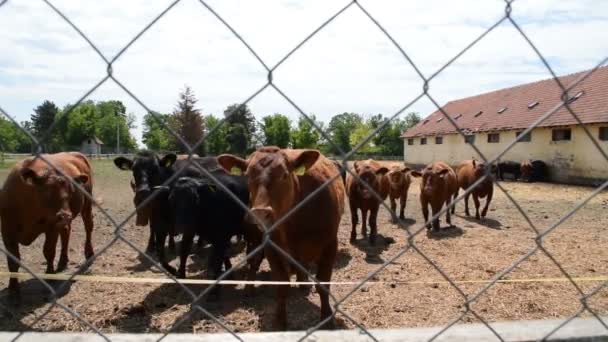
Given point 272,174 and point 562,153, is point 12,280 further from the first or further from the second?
point 562,153

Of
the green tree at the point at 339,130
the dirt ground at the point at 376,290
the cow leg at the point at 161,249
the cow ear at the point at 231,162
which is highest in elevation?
the green tree at the point at 339,130

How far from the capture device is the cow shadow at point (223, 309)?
15.6 feet

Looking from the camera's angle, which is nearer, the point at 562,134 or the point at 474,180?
the point at 474,180

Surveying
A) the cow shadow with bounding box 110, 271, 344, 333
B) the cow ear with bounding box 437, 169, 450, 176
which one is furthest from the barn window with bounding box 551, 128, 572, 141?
the cow shadow with bounding box 110, 271, 344, 333

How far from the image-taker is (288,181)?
3.73m

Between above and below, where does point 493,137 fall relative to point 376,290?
above

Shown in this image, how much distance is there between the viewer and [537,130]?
27.1 meters

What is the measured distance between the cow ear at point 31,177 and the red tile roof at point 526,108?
1583cm

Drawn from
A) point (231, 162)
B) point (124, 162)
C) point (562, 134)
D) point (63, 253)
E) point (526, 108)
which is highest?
point (526, 108)

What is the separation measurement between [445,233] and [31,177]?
308 inches

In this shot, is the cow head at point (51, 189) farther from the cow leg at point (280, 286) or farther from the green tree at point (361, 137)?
the green tree at point (361, 137)

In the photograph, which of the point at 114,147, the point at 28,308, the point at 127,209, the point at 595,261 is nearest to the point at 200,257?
the point at 28,308

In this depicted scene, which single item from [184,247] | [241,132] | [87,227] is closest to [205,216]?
[184,247]

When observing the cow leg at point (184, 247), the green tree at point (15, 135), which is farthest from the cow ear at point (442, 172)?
the green tree at point (15, 135)
